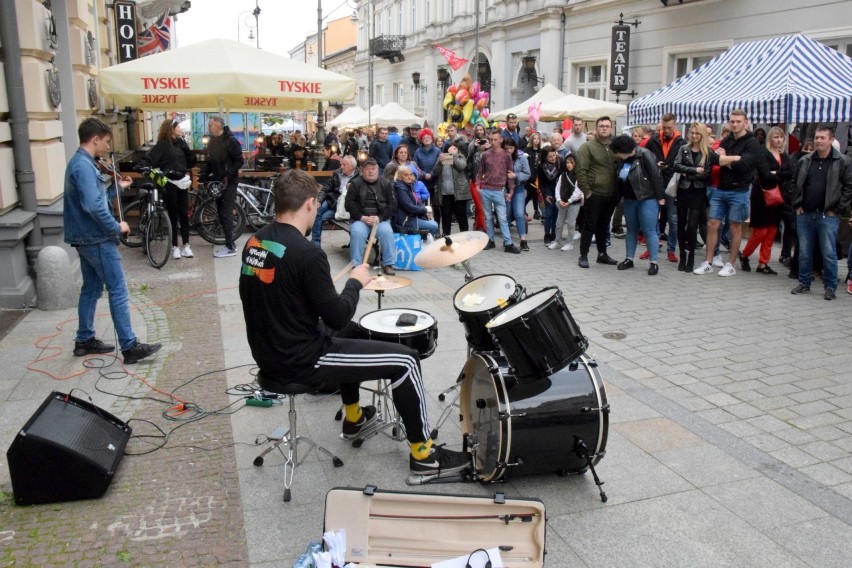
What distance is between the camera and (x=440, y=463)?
164 inches

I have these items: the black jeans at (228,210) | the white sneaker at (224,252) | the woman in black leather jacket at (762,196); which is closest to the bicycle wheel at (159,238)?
the white sneaker at (224,252)

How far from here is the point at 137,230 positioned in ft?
36.9

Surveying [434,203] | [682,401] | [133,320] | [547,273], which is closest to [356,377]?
[682,401]

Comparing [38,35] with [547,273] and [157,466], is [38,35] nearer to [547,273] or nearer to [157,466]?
[157,466]

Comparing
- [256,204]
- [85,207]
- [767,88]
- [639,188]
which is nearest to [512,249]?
[639,188]

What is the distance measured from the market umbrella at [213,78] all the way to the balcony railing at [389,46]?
29236 mm

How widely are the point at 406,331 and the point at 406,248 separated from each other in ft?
18.2

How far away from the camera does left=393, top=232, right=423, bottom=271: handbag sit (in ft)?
32.4

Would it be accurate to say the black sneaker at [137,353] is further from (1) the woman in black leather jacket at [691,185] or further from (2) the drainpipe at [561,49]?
(2) the drainpipe at [561,49]

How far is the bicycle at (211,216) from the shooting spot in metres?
11.0

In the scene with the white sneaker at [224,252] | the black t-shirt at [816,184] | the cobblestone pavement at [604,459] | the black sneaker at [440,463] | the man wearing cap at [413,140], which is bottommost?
the cobblestone pavement at [604,459]

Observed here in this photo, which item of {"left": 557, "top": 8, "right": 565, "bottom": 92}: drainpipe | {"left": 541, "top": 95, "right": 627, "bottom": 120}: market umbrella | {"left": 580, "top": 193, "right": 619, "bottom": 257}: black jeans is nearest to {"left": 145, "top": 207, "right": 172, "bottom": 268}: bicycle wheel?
{"left": 580, "top": 193, "right": 619, "bottom": 257}: black jeans

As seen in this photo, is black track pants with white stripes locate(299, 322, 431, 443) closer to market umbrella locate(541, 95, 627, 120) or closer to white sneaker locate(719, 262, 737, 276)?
white sneaker locate(719, 262, 737, 276)

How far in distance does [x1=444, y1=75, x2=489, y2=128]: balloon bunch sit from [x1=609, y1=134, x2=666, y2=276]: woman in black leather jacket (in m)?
9.33
